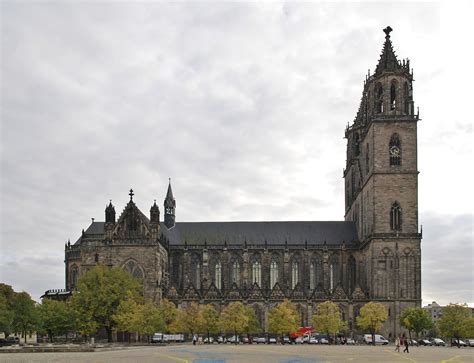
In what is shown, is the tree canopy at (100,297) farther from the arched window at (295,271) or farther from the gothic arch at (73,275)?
the arched window at (295,271)

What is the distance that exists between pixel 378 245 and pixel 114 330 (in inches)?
1849

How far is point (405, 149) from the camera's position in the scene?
138 metres

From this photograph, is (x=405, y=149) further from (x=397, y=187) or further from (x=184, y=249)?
(x=184, y=249)

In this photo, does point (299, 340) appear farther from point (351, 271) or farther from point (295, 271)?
point (351, 271)

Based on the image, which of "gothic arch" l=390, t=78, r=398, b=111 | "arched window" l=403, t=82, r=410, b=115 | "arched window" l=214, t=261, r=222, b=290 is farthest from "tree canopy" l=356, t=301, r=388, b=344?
"gothic arch" l=390, t=78, r=398, b=111

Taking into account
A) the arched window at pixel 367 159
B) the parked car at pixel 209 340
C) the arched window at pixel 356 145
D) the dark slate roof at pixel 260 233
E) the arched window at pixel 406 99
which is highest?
the arched window at pixel 406 99

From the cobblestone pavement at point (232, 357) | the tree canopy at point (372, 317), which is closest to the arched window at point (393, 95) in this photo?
the tree canopy at point (372, 317)

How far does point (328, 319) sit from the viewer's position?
422ft

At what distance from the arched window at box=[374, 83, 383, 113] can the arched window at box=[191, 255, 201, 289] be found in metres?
44.5

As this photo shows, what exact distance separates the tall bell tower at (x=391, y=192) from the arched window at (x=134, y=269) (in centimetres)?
3995

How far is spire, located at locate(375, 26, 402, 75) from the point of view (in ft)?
462

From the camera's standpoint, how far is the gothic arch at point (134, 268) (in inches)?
5290

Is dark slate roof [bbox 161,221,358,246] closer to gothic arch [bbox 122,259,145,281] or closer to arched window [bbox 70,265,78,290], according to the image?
gothic arch [bbox 122,259,145,281]

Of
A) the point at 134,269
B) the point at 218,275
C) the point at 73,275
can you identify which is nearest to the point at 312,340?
the point at 218,275
